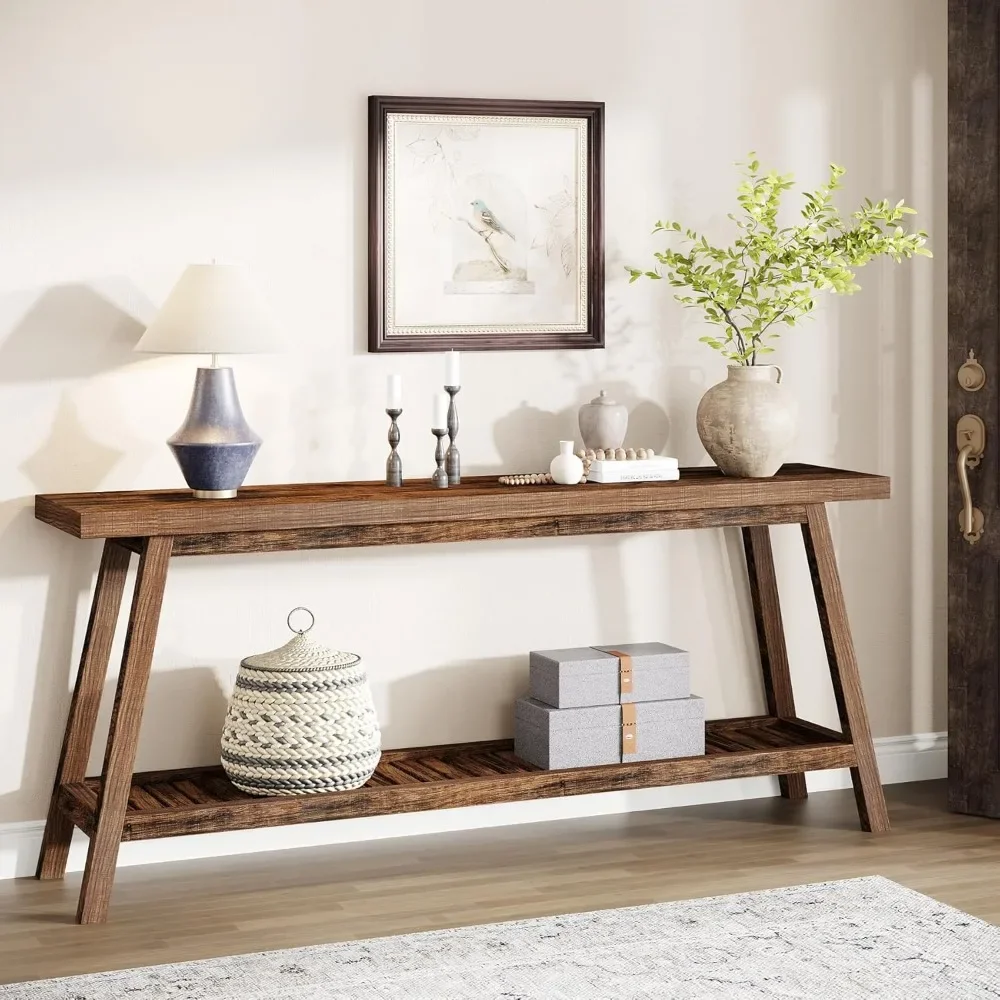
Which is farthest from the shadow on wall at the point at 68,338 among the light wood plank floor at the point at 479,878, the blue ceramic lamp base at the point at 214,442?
the light wood plank floor at the point at 479,878

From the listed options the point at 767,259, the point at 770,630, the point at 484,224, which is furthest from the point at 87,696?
the point at 767,259

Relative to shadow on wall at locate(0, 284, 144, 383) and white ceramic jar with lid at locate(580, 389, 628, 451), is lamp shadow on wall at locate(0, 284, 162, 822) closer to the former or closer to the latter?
shadow on wall at locate(0, 284, 144, 383)

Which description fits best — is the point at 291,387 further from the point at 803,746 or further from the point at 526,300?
the point at 803,746

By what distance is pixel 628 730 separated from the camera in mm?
3828

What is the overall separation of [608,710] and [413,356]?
97 cm

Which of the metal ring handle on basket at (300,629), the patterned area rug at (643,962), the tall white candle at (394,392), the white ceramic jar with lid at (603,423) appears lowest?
the patterned area rug at (643,962)

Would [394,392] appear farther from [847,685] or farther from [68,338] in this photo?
[847,685]

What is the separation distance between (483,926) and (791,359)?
1.77 metres

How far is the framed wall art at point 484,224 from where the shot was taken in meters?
3.85

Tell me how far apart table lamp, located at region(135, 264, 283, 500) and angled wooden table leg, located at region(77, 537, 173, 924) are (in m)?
0.21

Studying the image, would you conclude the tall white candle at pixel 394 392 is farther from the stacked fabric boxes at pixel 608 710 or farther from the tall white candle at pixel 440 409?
the stacked fabric boxes at pixel 608 710

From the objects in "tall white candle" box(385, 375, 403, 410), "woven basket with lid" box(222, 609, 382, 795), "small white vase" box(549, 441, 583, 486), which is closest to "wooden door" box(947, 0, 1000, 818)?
"small white vase" box(549, 441, 583, 486)

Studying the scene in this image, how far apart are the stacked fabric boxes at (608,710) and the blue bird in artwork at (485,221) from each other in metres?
1.04

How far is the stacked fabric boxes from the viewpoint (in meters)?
3.78
